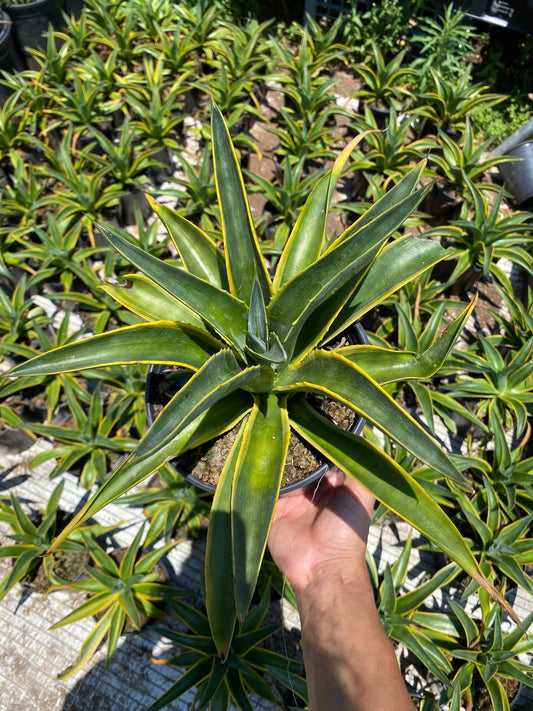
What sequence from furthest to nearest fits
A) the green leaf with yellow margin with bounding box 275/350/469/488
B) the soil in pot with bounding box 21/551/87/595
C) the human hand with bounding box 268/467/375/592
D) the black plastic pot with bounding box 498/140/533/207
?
the black plastic pot with bounding box 498/140/533/207 < the soil in pot with bounding box 21/551/87/595 < the human hand with bounding box 268/467/375/592 < the green leaf with yellow margin with bounding box 275/350/469/488

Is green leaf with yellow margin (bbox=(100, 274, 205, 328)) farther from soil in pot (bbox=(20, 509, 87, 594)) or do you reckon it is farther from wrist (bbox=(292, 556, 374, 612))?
soil in pot (bbox=(20, 509, 87, 594))

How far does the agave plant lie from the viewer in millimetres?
1019

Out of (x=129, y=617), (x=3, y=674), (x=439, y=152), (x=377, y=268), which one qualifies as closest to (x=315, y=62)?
(x=439, y=152)

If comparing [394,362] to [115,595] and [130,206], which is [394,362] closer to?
[115,595]

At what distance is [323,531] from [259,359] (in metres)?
0.72

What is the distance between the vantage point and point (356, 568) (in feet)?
4.77

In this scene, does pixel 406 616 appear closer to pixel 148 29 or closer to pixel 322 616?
pixel 322 616

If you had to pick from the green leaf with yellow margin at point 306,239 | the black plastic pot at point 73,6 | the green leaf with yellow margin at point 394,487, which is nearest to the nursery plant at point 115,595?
the green leaf with yellow margin at point 394,487

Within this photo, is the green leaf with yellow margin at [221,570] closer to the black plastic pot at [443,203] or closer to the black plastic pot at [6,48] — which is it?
the black plastic pot at [443,203]

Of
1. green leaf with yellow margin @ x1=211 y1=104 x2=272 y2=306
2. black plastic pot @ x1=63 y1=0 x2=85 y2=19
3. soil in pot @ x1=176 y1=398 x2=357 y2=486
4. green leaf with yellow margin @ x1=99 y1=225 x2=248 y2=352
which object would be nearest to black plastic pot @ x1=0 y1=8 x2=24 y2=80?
black plastic pot @ x1=63 y1=0 x2=85 y2=19

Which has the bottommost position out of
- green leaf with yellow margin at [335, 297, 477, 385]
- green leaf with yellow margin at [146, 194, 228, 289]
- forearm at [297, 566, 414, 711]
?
forearm at [297, 566, 414, 711]

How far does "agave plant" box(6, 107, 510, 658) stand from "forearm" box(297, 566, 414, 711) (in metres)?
0.33

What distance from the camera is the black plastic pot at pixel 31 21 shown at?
4051 mm

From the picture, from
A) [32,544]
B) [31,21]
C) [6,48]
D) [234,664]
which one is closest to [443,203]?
[234,664]
